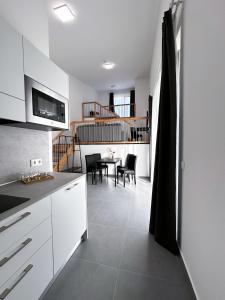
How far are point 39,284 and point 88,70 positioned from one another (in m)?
6.55

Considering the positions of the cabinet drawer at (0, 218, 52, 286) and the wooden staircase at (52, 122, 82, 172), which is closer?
the cabinet drawer at (0, 218, 52, 286)

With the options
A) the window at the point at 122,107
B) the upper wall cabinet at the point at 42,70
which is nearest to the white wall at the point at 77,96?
the window at the point at 122,107

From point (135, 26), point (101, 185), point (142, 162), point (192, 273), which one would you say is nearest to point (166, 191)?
point (192, 273)

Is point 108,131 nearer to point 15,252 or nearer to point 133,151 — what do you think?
point 133,151

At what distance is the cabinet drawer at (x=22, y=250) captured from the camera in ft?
2.73

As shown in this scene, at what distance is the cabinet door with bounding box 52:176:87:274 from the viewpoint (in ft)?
4.32

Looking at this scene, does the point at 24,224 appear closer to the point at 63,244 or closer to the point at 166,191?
the point at 63,244

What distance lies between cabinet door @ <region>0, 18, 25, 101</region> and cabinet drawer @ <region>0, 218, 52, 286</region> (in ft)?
3.42

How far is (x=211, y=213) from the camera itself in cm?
96

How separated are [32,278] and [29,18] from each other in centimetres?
257

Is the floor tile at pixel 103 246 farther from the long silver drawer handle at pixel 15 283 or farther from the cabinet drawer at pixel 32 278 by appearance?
the long silver drawer handle at pixel 15 283

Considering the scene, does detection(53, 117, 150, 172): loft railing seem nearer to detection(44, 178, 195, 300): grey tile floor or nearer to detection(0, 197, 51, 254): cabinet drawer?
detection(44, 178, 195, 300): grey tile floor

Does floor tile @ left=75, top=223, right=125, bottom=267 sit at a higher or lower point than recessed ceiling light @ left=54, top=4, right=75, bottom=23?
Result: lower

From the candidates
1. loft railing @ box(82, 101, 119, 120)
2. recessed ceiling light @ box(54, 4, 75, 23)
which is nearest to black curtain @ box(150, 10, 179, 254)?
recessed ceiling light @ box(54, 4, 75, 23)
